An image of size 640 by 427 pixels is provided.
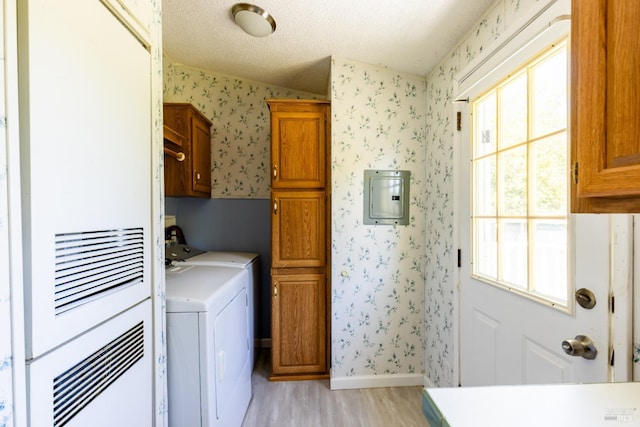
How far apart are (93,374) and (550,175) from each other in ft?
5.29

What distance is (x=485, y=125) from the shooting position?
55.4 inches

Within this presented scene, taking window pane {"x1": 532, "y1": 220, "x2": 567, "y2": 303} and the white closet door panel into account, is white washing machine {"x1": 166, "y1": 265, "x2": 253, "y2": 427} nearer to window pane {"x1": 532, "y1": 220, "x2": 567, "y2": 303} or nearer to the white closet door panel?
the white closet door panel

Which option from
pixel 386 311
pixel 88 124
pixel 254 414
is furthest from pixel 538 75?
pixel 254 414

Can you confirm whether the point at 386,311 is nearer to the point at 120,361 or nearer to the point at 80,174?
the point at 120,361

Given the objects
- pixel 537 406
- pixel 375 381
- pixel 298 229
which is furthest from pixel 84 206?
pixel 375 381

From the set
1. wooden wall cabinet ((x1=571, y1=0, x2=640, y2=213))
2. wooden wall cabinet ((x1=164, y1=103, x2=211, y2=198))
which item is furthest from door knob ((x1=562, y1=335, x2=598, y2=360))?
wooden wall cabinet ((x1=164, y1=103, x2=211, y2=198))

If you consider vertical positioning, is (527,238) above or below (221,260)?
above

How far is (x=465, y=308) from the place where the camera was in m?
1.54

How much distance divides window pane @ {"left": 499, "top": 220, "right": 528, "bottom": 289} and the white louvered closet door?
1496 millimetres

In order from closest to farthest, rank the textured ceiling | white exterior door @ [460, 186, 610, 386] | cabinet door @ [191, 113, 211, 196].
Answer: white exterior door @ [460, 186, 610, 386] → the textured ceiling → cabinet door @ [191, 113, 211, 196]

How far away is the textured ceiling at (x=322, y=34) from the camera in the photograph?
1.50 meters

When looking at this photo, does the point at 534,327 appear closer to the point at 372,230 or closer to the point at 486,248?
the point at 486,248

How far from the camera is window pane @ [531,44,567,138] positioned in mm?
949

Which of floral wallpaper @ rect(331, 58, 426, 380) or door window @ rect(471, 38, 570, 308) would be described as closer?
door window @ rect(471, 38, 570, 308)
